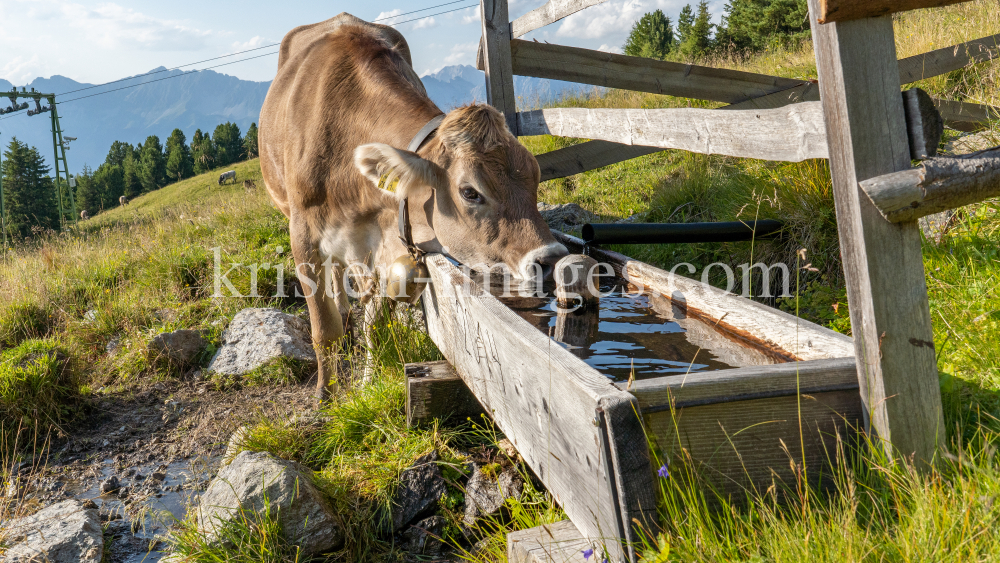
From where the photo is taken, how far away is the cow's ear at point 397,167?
355cm

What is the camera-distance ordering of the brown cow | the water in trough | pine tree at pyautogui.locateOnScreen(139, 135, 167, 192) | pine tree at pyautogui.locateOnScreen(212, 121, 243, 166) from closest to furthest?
the water in trough → the brown cow → pine tree at pyautogui.locateOnScreen(212, 121, 243, 166) → pine tree at pyautogui.locateOnScreen(139, 135, 167, 192)

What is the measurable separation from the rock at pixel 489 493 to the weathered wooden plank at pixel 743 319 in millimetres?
1066

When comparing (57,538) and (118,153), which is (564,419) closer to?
(57,538)

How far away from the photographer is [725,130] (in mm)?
2336

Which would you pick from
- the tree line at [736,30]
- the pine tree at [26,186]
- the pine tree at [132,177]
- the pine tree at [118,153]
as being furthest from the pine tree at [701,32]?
the pine tree at [118,153]

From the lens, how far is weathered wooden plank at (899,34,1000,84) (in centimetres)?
520

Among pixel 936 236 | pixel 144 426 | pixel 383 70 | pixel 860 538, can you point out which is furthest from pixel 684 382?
pixel 144 426

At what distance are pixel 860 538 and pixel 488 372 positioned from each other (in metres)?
1.48

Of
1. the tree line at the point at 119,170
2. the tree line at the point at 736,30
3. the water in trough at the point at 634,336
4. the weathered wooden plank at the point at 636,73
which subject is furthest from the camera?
the tree line at the point at 119,170

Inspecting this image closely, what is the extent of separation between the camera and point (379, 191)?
4082 millimetres

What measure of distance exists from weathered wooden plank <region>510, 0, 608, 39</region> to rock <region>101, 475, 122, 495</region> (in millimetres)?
4164

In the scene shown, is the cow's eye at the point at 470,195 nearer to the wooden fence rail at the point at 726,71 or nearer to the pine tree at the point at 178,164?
the wooden fence rail at the point at 726,71

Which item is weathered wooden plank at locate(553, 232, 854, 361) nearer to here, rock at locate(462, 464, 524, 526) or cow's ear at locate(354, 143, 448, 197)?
rock at locate(462, 464, 524, 526)

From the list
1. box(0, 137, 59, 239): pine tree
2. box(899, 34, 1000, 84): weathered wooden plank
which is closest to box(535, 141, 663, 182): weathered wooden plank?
box(899, 34, 1000, 84): weathered wooden plank
